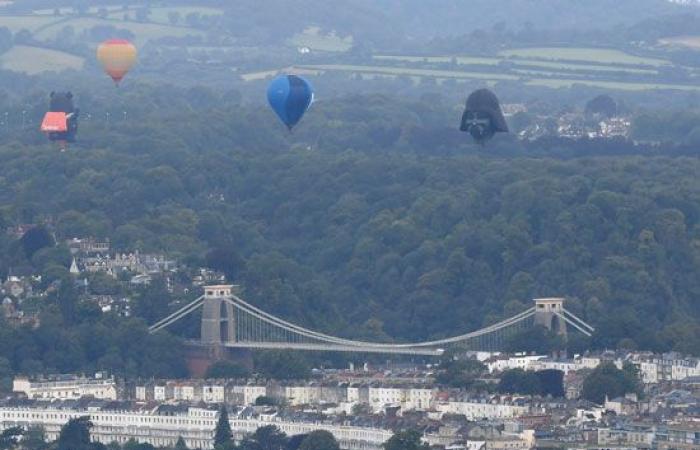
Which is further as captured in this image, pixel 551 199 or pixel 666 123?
pixel 666 123

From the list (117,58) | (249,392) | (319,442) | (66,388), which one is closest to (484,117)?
(66,388)

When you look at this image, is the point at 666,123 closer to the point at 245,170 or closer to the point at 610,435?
the point at 245,170

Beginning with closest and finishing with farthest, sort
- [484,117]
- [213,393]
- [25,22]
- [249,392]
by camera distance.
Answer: [249,392], [213,393], [484,117], [25,22]

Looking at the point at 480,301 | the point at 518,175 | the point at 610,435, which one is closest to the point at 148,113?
the point at 518,175

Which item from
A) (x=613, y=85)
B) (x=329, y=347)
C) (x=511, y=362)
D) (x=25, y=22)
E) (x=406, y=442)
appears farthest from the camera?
(x=25, y=22)

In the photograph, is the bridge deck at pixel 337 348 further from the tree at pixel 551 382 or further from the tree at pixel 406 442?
the tree at pixel 406 442

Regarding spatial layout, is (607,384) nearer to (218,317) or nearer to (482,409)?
(482,409)

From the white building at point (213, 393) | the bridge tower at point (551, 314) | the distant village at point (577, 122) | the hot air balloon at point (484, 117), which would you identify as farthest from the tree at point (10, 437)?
the distant village at point (577, 122)
